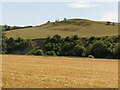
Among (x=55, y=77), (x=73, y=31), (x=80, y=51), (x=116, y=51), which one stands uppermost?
(x=73, y=31)

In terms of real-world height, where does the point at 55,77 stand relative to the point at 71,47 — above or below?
above

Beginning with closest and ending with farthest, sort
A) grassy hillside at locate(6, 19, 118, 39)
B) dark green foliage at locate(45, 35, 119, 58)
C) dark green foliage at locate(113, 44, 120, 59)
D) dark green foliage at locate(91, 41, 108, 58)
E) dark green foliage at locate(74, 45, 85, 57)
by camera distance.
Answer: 1. dark green foliage at locate(113, 44, 120, 59)
2. dark green foliage at locate(91, 41, 108, 58)
3. dark green foliage at locate(45, 35, 119, 58)
4. dark green foliage at locate(74, 45, 85, 57)
5. grassy hillside at locate(6, 19, 118, 39)

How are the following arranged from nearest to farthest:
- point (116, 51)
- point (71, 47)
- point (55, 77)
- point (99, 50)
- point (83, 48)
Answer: point (55, 77), point (116, 51), point (99, 50), point (83, 48), point (71, 47)

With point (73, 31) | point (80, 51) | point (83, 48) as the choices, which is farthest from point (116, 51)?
point (73, 31)

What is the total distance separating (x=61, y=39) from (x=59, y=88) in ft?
360

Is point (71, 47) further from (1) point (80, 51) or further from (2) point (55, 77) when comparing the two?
(2) point (55, 77)

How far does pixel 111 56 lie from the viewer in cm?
8825

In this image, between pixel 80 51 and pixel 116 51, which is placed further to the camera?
pixel 80 51

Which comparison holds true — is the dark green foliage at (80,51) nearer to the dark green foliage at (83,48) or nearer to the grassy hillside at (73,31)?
the dark green foliage at (83,48)

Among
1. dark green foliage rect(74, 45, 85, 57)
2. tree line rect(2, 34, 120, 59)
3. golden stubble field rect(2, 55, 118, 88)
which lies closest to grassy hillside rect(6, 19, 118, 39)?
tree line rect(2, 34, 120, 59)

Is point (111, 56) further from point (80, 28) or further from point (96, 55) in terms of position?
point (80, 28)

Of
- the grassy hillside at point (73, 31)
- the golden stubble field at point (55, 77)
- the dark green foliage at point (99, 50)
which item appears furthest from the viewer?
the grassy hillside at point (73, 31)

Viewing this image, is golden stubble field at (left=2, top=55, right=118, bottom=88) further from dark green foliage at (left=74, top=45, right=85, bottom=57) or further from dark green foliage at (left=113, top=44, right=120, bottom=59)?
dark green foliage at (left=74, top=45, right=85, bottom=57)

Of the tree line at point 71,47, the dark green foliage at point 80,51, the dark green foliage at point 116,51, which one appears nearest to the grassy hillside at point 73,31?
the tree line at point 71,47
